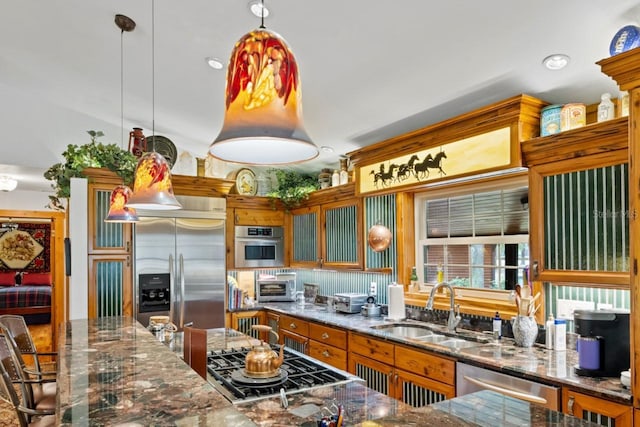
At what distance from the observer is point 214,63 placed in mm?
3197

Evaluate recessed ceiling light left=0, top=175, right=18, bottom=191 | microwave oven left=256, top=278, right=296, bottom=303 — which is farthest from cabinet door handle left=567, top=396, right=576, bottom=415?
recessed ceiling light left=0, top=175, right=18, bottom=191

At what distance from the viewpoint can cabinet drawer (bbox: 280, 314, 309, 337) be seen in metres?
4.29

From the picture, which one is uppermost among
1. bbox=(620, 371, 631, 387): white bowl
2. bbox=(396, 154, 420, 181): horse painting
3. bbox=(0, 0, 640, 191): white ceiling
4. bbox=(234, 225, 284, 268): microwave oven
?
bbox=(0, 0, 640, 191): white ceiling

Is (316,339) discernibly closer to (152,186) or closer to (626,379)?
(152,186)

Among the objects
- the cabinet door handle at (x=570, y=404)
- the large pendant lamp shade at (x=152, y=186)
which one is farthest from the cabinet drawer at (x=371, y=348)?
the large pendant lamp shade at (x=152, y=186)

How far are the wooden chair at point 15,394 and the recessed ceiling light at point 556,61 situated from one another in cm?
292

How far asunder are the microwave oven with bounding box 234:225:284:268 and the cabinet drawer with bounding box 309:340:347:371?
153cm

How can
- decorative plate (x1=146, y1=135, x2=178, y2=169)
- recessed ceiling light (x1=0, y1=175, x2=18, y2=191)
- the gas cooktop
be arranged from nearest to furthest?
1. the gas cooktop
2. decorative plate (x1=146, y1=135, x2=178, y2=169)
3. recessed ceiling light (x1=0, y1=175, x2=18, y2=191)

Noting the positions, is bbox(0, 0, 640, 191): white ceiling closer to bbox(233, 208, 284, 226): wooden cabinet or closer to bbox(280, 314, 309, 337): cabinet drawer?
bbox(233, 208, 284, 226): wooden cabinet

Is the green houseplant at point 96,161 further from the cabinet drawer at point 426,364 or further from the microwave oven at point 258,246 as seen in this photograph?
the cabinet drawer at point 426,364

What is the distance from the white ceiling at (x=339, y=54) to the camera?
218 cm

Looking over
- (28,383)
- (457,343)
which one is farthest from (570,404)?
(28,383)

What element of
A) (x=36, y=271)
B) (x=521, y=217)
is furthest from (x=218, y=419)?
(x=36, y=271)

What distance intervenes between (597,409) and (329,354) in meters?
2.25
